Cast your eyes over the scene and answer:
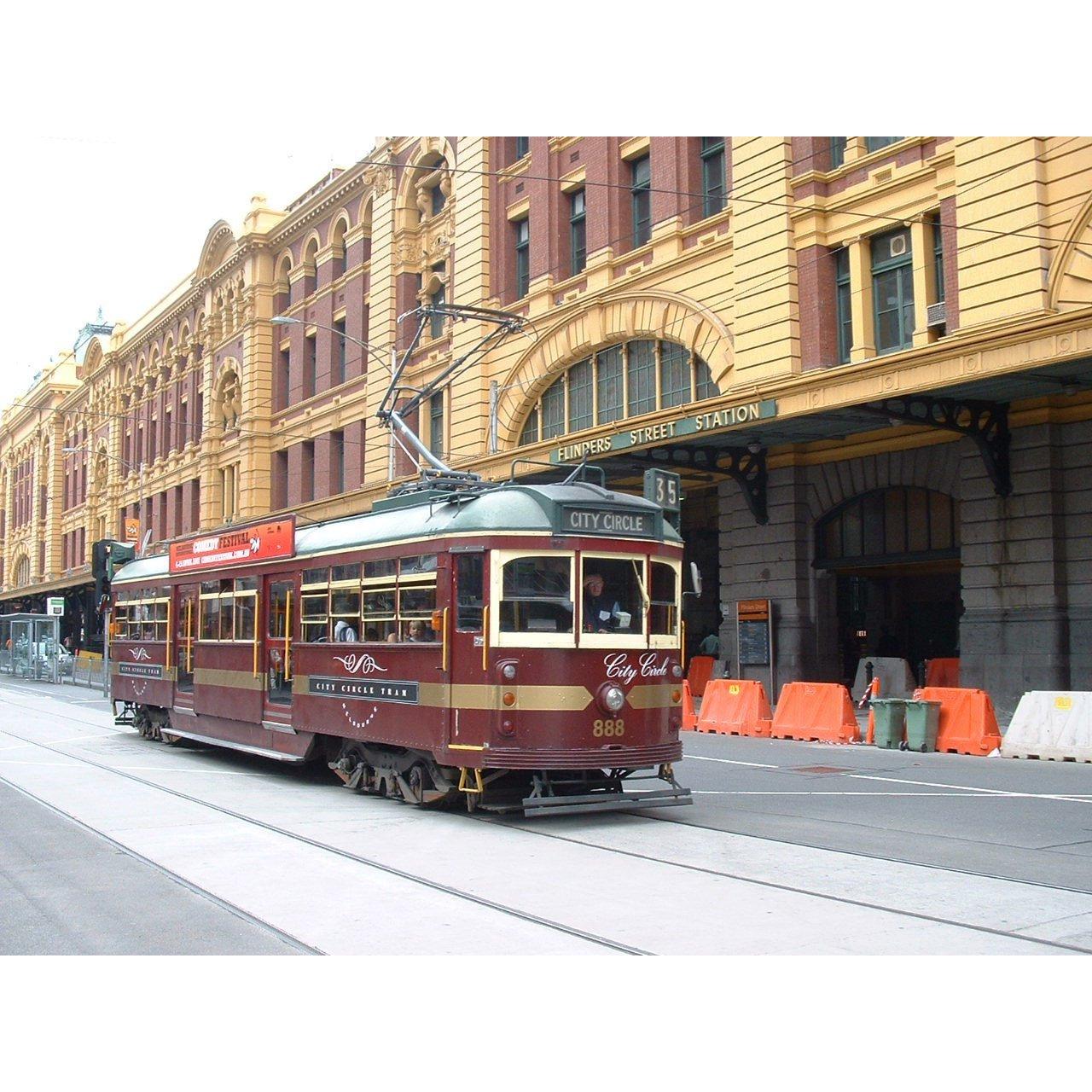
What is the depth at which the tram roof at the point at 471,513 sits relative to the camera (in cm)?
1139

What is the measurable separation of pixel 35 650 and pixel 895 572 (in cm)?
3748

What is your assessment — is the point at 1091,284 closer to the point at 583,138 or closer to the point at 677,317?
the point at 677,317

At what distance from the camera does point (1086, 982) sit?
6.00m

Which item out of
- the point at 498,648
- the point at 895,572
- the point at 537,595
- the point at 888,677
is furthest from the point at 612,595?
the point at 895,572

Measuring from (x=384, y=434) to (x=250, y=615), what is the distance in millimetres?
22219

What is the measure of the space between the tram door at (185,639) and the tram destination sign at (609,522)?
27.9ft

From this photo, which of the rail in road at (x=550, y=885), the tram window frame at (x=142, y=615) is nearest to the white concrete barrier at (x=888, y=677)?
the tram window frame at (x=142, y=615)

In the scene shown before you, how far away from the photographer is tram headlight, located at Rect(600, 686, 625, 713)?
11.3m

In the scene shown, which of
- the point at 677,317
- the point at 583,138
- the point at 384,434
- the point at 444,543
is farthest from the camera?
the point at 384,434

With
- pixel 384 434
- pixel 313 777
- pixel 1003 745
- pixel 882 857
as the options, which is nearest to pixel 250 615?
pixel 313 777

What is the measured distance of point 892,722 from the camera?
19406 mm

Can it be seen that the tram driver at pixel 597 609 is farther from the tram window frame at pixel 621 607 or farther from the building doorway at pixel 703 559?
the building doorway at pixel 703 559

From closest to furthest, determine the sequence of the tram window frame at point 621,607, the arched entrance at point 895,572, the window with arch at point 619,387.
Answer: the tram window frame at point 621,607 < the arched entrance at point 895,572 < the window with arch at point 619,387

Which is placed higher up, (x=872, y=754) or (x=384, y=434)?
(x=384, y=434)
